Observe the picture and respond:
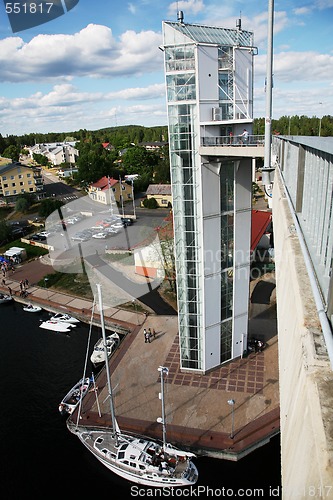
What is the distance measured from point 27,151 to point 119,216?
263 ft

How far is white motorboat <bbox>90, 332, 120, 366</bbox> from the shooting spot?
57.5 feet

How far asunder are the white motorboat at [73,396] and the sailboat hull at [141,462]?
2.36m

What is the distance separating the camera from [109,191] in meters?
45.2

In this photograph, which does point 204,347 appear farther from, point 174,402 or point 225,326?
point 174,402

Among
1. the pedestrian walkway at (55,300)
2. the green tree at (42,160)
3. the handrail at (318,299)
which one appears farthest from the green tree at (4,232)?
the green tree at (42,160)

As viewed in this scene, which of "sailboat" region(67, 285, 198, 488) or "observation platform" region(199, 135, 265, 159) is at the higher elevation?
"observation platform" region(199, 135, 265, 159)

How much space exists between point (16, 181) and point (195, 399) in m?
46.2

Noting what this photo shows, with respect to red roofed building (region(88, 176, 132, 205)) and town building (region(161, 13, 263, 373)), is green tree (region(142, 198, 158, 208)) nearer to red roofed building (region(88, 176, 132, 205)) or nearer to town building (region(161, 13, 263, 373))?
red roofed building (region(88, 176, 132, 205))

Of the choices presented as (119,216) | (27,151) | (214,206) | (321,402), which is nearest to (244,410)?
(214,206)

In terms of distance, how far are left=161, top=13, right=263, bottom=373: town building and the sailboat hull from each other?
3828mm

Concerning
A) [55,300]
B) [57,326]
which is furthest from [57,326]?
[55,300]

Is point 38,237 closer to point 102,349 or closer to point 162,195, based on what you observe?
point 162,195

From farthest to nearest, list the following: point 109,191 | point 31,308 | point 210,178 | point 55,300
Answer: point 109,191 < point 55,300 < point 31,308 < point 210,178

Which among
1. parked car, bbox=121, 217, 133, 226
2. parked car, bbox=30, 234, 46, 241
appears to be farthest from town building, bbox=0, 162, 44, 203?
parked car, bbox=121, 217, 133, 226
